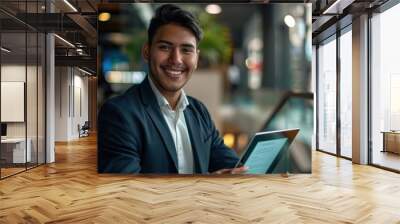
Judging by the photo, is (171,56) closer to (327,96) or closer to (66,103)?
(327,96)

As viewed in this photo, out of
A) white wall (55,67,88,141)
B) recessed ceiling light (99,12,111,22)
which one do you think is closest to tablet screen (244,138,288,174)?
recessed ceiling light (99,12,111,22)

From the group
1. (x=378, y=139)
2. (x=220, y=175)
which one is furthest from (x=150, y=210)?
(x=378, y=139)

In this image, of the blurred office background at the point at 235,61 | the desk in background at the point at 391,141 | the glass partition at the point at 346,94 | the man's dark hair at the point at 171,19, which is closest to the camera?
the man's dark hair at the point at 171,19

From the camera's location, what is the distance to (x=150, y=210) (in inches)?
171

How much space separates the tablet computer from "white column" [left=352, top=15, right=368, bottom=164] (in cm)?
269

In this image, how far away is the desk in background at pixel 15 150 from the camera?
22.1ft

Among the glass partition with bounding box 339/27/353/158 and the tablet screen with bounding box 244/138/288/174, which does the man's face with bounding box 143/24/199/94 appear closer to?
the tablet screen with bounding box 244/138/288/174

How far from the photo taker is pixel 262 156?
20.8 ft

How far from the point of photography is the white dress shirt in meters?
6.04

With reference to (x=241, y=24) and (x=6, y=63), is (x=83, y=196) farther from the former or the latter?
(x=241, y=24)

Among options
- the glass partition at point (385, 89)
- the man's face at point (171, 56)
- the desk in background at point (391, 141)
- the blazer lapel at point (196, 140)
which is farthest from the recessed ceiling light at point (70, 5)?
the desk in background at point (391, 141)

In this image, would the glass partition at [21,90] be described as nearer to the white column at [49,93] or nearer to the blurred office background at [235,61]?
the white column at [49,93]

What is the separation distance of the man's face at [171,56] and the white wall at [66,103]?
10467 millimetres

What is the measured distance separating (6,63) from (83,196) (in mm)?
2885
